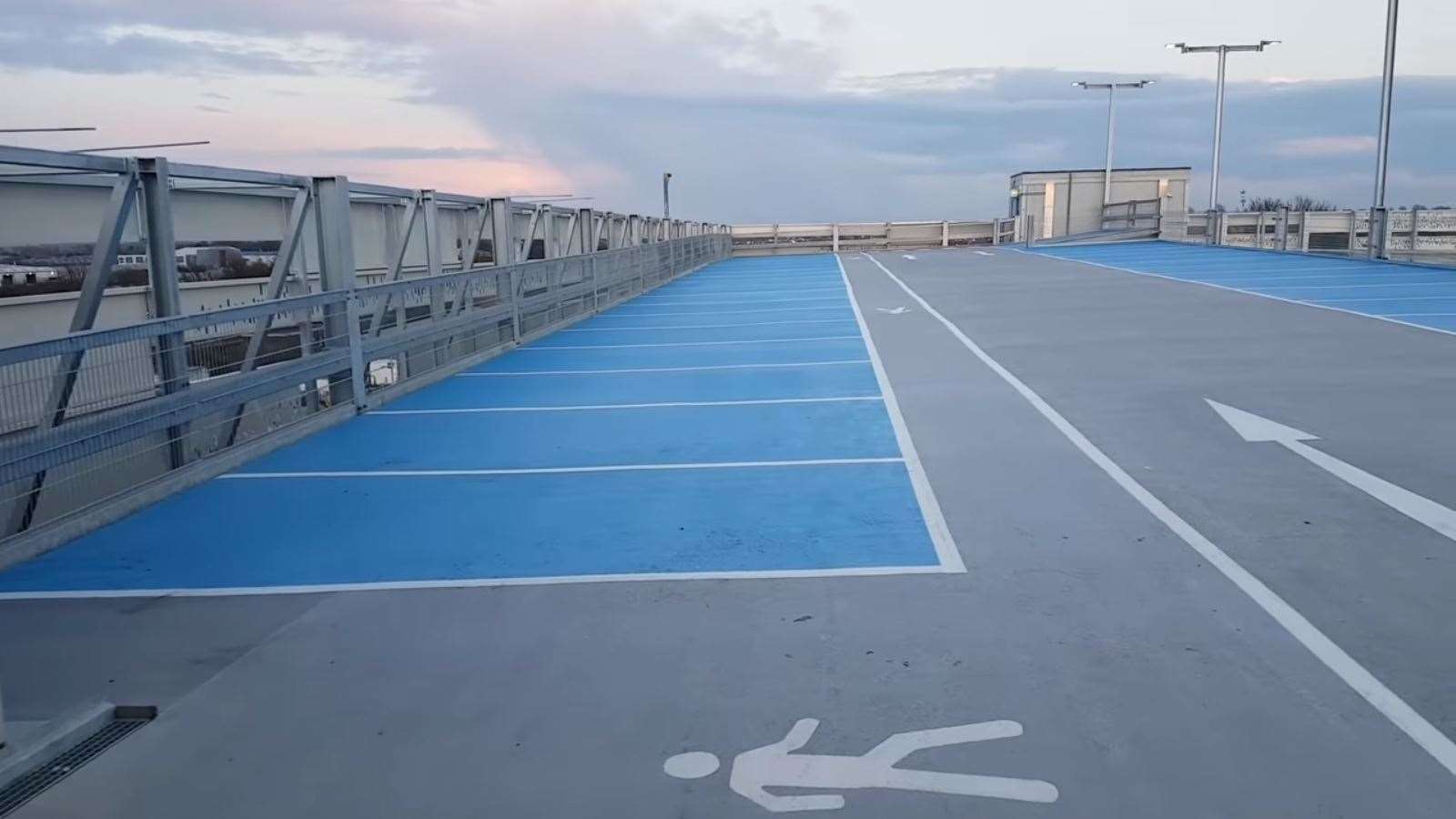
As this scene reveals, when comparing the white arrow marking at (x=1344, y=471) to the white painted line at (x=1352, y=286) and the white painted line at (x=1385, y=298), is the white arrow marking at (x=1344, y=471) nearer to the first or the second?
the white painted line at (x=1385, y=298)

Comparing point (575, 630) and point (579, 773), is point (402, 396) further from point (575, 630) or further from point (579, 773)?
point (579, 773)

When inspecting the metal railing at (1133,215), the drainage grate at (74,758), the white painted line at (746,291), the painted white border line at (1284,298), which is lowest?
the drainage grate at (74,758)

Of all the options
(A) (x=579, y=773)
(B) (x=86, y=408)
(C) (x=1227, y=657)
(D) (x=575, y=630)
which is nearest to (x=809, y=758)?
(A) (x=579, y=773)

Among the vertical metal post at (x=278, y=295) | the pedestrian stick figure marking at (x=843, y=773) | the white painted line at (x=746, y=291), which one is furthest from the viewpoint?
the white painted line at (x=746, y=291)

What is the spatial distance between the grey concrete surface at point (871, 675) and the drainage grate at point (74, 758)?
0.08 m

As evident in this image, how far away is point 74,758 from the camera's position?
12.9 ft

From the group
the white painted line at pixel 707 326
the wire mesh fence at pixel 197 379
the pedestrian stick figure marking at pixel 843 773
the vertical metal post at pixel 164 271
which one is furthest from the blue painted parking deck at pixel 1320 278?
the vertical metal post at pixel 164 271

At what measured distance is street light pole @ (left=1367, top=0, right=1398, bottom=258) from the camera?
28.0m

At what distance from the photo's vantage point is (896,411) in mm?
10500

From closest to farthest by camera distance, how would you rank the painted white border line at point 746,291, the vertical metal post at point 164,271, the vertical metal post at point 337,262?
the vertical metal post at point 164,271
the vertical metal post at point 337,262
the painted white border line at point 746,291

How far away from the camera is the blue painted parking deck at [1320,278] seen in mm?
18141

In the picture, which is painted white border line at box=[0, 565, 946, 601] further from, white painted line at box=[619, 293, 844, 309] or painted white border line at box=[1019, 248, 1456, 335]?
white painted line at box=[619, 293, 844, 309]

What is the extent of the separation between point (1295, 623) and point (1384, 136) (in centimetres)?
2876

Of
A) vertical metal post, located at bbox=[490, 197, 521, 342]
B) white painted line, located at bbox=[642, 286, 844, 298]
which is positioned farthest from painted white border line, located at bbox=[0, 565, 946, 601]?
white painted line, located at bbox=[642, 286, 844, 298]
